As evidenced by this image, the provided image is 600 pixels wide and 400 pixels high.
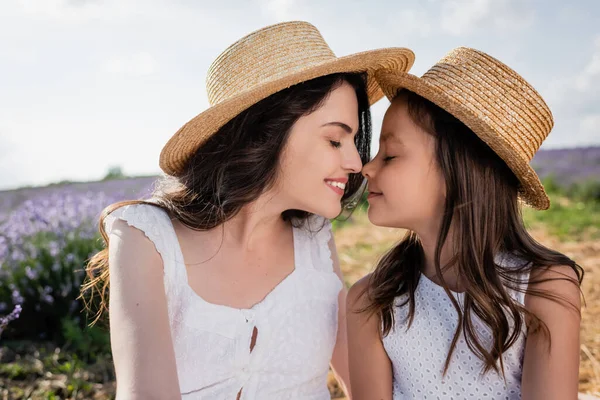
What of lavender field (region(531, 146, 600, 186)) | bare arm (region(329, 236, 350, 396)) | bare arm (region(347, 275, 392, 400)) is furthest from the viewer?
lavender field (region(531, 146, 600, 186))

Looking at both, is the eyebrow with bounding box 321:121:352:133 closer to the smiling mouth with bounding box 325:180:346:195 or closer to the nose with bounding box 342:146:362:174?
the nose with bounding box 342:146:362:174

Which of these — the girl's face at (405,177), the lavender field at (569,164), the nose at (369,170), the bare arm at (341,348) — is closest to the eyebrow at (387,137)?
the girl's face at (405,177)

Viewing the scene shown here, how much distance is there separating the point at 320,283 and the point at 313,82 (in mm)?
841

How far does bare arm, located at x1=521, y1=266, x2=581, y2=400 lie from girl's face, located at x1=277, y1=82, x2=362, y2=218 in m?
0.79

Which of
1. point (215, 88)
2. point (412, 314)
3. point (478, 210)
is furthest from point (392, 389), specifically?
point (215, 88)

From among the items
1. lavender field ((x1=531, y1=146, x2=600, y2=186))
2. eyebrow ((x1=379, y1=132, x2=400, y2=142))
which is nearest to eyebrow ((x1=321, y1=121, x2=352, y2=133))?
eyebrow ((x1=379, y1=132, x2=400, y2=142))

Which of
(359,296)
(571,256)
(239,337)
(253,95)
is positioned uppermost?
(253,95)

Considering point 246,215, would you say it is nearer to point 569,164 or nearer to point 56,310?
point 56,310

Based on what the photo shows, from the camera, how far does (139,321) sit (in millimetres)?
1876

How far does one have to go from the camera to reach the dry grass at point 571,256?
3227mm

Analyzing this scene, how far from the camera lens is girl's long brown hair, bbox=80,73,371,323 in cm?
214

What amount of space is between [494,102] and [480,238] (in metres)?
0.49

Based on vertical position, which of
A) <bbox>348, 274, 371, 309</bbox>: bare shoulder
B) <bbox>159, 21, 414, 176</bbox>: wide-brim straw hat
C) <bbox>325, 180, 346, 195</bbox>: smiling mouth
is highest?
<bbox>159, 21, 414, 176</bbox>: wide-brim straw hat

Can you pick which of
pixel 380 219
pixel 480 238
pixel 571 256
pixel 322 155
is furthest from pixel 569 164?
pixel 322 155
